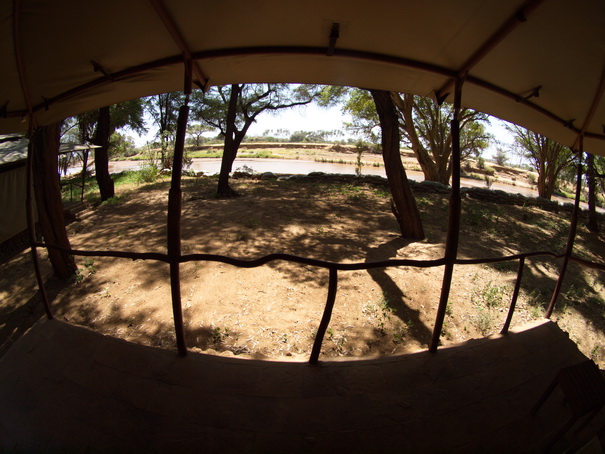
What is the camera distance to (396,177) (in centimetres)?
683

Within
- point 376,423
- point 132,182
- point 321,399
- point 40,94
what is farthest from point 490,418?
point 132,182

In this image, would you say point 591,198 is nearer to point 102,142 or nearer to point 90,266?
point 90,266

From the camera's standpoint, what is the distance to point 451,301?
4.71 metres

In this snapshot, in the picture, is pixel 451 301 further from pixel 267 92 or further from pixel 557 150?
pixel 557 150

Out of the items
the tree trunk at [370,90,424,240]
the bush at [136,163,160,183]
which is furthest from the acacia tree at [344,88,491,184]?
the bush at [136,163,160,183]

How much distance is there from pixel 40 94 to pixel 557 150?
60.4 feet

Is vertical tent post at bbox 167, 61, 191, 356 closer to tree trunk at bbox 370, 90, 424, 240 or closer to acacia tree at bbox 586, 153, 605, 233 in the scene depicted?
tree trunk at bbox 370, 90, 424, 240

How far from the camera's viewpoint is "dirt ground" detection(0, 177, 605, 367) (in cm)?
388

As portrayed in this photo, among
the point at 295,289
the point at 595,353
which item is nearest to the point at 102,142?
the point at 295,289

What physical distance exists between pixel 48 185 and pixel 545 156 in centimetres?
1873

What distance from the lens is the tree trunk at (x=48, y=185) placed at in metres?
4.78

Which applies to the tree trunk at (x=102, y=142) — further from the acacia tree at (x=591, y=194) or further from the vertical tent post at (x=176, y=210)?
the acacia tree at (x=591, y=194)

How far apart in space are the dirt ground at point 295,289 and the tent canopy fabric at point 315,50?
249 centimetres

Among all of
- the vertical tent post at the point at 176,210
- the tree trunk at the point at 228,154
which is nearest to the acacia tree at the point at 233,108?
the tree trunk at the point at 228,154
